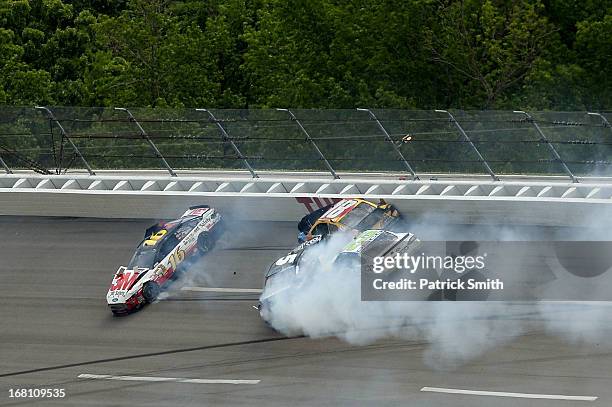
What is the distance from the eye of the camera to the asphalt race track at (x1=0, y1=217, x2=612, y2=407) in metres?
16.9

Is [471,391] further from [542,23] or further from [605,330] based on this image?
[542,23]

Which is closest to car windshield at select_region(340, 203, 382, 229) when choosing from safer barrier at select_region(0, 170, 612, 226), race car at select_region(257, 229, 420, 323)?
race car at select_region(257, 229, 420, 323)

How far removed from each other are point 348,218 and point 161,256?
387 cm

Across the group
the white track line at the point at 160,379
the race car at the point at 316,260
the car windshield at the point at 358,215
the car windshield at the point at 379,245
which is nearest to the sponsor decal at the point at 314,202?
the car windshield at the point at 358,215

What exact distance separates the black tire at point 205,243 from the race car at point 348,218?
6.29ft

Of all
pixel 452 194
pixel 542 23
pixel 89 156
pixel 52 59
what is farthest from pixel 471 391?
pixel 52 59

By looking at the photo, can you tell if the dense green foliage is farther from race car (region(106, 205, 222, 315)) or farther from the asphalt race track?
the asphalt race track

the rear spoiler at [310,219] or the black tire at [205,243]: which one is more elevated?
the rear spoiler at [310,219]

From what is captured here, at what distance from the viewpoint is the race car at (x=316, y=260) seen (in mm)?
19547

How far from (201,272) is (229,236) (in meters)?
1.91

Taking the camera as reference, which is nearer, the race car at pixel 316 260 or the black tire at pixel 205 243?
the race car at pixel 316 260

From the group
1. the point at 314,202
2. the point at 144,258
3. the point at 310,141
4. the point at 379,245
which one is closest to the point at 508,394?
the point at 379,245

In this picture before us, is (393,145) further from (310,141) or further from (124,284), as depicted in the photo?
(124,284)

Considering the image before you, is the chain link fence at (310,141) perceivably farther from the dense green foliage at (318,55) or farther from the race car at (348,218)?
the dense green foliage at (318,55)
